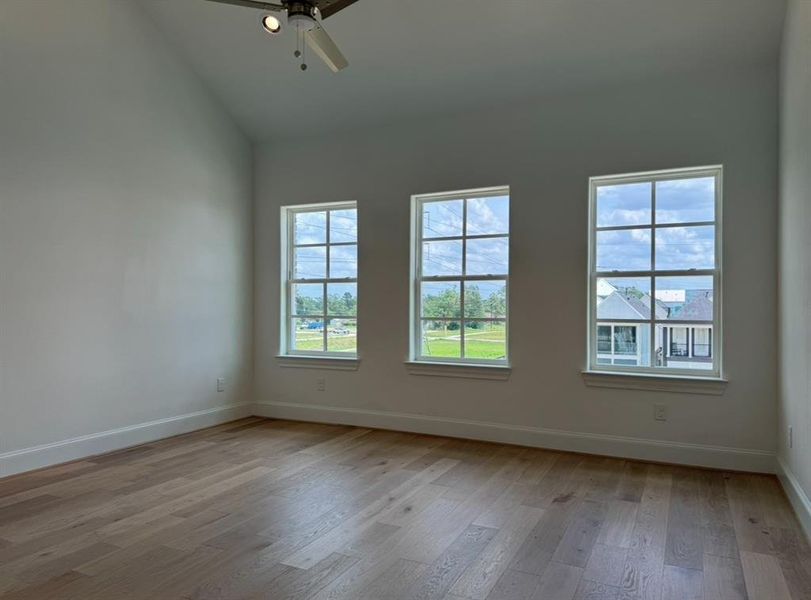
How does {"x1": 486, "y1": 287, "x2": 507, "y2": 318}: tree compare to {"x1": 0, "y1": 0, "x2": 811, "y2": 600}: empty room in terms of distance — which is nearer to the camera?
{"x1": 0, "y1": 0, "x2": 811, "y2": 600}: empty room

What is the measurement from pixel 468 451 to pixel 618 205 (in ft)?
7.33

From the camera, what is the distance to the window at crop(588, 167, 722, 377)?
3955 millimetres

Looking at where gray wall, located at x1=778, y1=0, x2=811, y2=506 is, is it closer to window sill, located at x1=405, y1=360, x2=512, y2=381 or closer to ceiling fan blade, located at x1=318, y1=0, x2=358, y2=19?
window sill, located at x1=405, y1=360, x2=512, y2=381

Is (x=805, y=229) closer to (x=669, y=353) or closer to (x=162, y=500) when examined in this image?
(x=669, y=353)

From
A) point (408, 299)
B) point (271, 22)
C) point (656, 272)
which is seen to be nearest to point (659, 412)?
point (656, 272)

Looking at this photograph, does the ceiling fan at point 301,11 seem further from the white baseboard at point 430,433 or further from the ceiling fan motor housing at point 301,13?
the white baseboard at point 430,433

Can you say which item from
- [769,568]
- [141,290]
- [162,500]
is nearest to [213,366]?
[141,290]

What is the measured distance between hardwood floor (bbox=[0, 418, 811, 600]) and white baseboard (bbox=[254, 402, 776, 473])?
0.14 m

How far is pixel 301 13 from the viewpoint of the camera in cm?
245

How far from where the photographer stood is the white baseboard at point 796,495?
8.89 ft

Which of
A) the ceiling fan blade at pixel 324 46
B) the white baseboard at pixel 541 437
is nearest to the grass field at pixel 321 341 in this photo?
the white baseboard at pixel 541 437

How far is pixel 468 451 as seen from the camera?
427 centimetres

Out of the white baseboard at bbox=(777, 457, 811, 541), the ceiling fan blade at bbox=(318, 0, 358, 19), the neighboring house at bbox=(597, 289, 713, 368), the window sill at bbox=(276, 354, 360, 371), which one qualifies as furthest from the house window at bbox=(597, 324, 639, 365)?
the ceiling fan blade at bbox=(318, 0, 358, 19)

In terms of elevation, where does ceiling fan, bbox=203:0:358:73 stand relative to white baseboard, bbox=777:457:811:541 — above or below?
above
